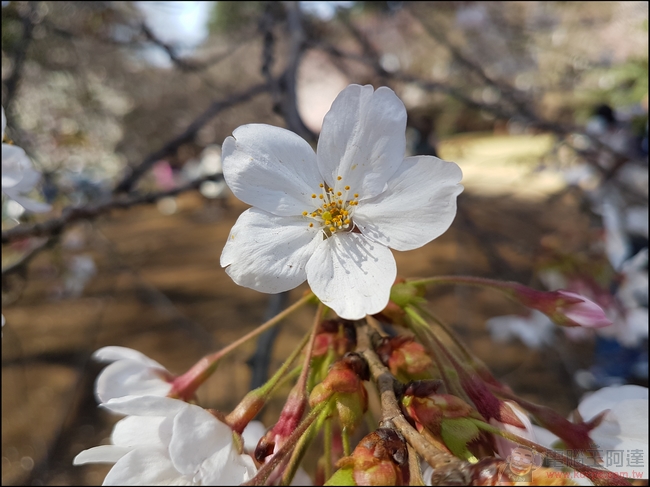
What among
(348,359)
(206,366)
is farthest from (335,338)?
(206,366)

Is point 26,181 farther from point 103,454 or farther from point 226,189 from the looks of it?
point 226,189

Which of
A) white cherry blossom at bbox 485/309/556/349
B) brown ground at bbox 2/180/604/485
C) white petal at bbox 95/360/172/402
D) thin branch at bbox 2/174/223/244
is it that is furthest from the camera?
→ brown ground at bbox 2/180/604/485

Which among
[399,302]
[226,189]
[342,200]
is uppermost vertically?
[226,189]

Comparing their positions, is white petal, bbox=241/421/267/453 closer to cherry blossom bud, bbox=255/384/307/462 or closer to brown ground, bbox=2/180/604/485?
cherry blossom bud, bbox=255/384/307/462

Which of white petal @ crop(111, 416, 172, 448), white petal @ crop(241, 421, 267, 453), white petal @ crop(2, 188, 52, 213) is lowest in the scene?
white petal @ crop(111, 416, 172, 448)

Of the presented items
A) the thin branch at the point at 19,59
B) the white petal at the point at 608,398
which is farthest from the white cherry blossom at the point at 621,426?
the thin branch at the point at 19,59

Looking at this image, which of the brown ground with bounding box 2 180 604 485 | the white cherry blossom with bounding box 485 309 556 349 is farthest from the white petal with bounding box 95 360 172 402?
the white cherry blossom with bounding box 485 309 556 349

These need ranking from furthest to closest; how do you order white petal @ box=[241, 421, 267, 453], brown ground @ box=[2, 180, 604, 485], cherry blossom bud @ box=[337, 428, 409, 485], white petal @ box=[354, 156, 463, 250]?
1. brown ground @ box=[2, 180, 604, 485]
2. white petal @ box=[241, 421, 267, 453]
3. white petal @ box=[354, 156, 463, 250]
4. cherry blossom bud @ box=[337, 428, 409, 485]
